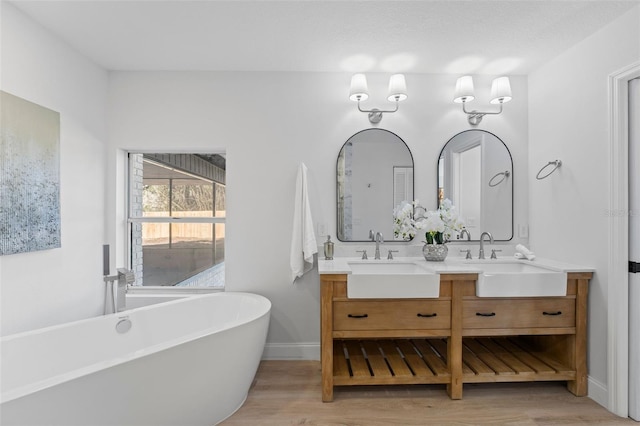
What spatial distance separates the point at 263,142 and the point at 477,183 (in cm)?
185

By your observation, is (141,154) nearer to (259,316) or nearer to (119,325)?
(119,325)

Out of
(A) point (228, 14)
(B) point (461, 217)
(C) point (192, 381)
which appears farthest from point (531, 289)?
(A) point (228, 14)

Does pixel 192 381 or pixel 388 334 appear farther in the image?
pixel 388 334

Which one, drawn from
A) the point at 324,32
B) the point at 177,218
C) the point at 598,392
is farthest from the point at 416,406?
the point at 324,32

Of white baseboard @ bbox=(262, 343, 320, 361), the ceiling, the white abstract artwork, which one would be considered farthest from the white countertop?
the white abstract artwork

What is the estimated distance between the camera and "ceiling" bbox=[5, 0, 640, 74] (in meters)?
2.00

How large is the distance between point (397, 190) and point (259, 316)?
153 centimetres

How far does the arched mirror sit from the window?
1086 millimetres

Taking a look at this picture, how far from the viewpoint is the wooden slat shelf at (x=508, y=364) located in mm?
2264

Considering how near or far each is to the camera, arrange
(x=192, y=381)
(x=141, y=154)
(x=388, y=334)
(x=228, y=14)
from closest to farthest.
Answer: (x=192, y=381), (x=228, y=14), (x=388, y=334), (x=141, y=154)

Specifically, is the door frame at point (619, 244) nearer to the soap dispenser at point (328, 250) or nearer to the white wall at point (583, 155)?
the white wall at point (583, 155)

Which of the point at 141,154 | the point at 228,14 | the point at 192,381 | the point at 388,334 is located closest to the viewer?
the point at 192,381

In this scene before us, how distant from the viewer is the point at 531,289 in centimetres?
223

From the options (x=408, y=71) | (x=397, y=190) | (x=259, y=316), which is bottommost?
(x=259, y=316)
